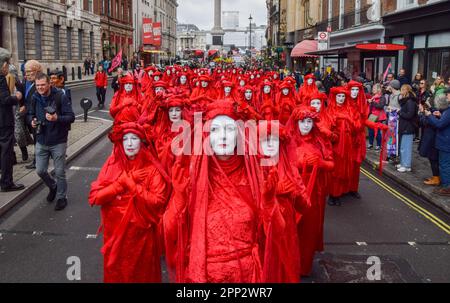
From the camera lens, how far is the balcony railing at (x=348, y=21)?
2802 centimetres

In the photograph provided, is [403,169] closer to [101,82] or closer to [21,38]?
[101,82]

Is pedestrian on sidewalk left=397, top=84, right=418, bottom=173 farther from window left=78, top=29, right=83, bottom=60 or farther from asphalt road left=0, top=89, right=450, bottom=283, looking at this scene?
window left=78, top=29, right=83, bottom=60

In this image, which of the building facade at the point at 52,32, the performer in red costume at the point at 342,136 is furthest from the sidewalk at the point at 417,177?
the building facade at the point at 52,32

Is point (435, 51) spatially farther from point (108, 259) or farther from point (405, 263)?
point (108, 259)

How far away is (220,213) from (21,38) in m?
37.4

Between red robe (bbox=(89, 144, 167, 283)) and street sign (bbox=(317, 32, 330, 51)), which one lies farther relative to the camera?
street sign (bbox=(317, 32, 330, 51))

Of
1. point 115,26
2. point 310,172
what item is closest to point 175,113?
point 310,172

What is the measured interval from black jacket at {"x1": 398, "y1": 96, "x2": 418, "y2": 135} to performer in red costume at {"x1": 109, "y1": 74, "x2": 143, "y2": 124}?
5485 millimetres

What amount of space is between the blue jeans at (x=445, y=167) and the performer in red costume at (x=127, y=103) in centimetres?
548

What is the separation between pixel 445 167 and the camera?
8719 mm

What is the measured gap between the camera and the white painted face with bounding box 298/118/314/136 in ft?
17.6

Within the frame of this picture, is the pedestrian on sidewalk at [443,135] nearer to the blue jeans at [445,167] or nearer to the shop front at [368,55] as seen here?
the blue jeans at [445,167]

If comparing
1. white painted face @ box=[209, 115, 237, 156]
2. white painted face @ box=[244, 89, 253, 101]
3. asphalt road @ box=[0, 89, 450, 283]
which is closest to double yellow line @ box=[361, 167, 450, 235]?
asphalt road @ box=[0, 89, 450, 283]

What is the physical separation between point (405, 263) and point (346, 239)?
3.24 feet
